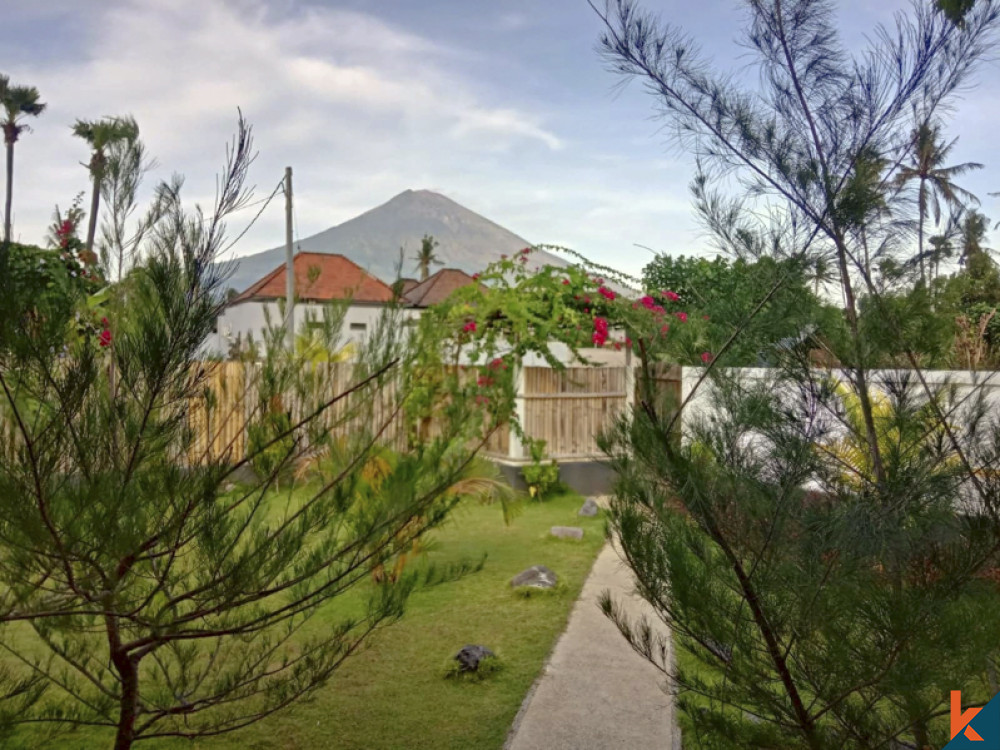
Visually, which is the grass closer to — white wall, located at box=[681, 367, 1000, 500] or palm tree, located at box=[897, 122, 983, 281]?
white wall, located at box=[681, 367, 1000, 500]

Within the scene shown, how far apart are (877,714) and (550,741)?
4.97 ft

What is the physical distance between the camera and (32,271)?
6.17ft

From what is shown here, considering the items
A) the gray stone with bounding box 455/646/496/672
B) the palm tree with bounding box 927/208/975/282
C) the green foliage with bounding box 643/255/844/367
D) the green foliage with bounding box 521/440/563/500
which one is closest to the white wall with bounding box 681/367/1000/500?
the green foliage with bounding box 643/255/844/367

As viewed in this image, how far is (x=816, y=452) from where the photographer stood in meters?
2.34

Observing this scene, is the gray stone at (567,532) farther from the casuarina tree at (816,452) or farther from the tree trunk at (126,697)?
the tree trunk at (126,697)

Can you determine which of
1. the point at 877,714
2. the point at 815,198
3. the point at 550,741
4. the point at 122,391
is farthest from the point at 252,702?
the point at 815,198

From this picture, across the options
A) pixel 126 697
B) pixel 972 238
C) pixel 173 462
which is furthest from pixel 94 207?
pixel 972 238

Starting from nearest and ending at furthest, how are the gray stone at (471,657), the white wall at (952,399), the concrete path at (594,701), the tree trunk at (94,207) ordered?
1. the white wall at (952,399)
2. the tree trunk at (94,207)
3. the concrete path at (594,701)
4. the gray stone at (471,657)

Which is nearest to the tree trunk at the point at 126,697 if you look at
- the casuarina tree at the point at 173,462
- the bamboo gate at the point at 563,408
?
the casuarina tree at the point at 173,462

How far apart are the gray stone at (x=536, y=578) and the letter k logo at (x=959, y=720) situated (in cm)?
351

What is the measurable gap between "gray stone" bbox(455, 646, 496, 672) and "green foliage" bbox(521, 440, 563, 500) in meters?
4.57

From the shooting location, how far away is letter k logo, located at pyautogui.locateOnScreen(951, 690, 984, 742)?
6.85 feet

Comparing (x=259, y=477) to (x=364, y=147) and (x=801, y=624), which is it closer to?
(x=801, y=624)

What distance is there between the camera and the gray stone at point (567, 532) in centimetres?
708
